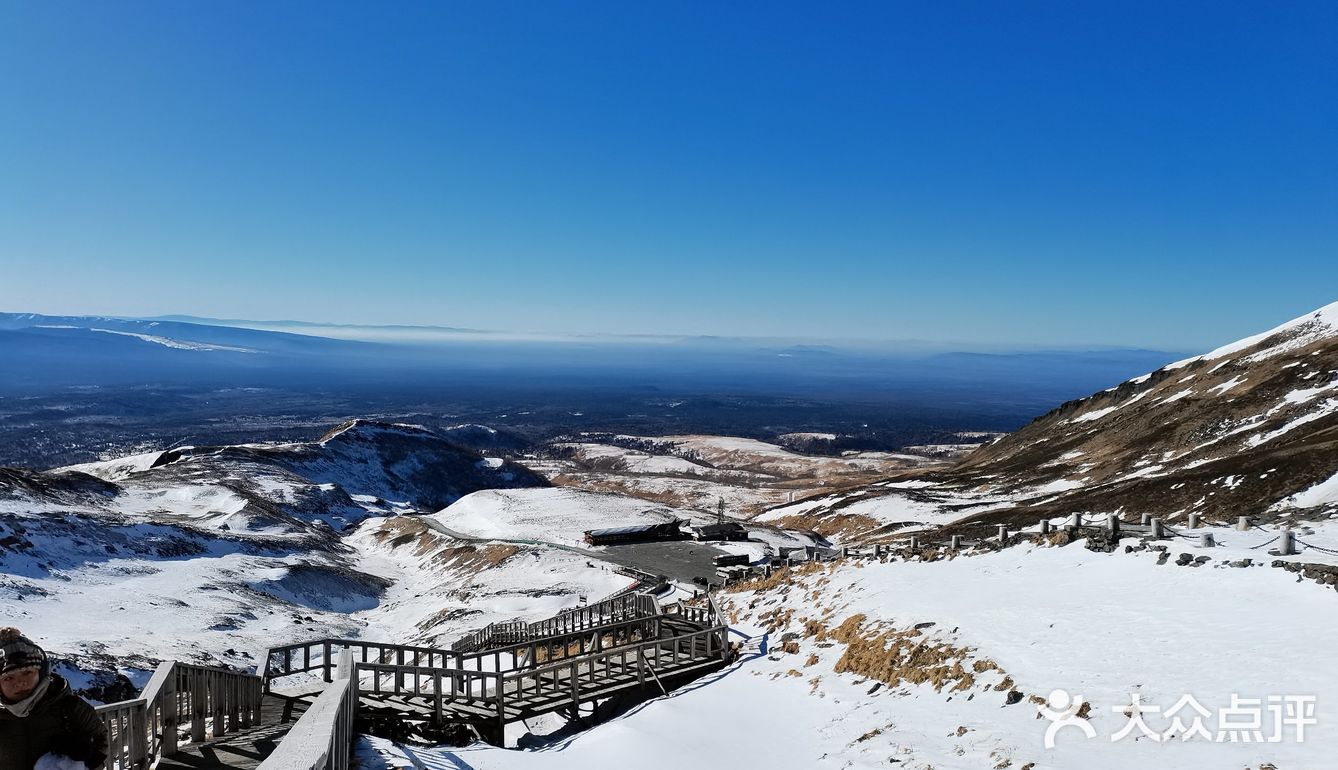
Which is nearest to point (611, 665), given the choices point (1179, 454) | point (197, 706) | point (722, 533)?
point (197, 706)

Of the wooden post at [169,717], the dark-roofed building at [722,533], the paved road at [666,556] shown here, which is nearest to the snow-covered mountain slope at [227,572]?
the paved road at [666,556]

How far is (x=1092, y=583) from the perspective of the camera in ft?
48.6

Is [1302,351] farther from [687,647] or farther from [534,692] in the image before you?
[534,692]

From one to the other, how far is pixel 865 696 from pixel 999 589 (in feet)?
16.6

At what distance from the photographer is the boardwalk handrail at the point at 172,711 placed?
723 centimetres

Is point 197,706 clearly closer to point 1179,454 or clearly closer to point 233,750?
point 233,750

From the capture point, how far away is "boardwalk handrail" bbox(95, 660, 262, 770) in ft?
23.7

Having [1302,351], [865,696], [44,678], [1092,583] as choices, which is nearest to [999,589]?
[1092,583]

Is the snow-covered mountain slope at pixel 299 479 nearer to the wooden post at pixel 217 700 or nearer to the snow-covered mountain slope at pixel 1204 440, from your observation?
the wooden post at pixel 217 700

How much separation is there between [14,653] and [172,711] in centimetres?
494

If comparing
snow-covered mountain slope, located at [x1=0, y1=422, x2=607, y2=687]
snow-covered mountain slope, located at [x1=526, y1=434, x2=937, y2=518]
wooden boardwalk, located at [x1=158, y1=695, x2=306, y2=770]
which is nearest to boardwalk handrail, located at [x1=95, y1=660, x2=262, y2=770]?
wooden boardwalk, located at [x1=158, y1=695, x2=306, y2=770]

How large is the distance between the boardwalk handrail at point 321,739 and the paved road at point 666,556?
28.6 meters

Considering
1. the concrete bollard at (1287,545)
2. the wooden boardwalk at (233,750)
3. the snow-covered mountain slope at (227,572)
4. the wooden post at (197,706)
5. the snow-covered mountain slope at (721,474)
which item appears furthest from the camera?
the snow-covered mountain slope at (721,474)
